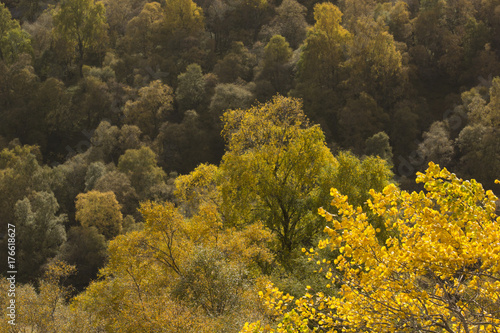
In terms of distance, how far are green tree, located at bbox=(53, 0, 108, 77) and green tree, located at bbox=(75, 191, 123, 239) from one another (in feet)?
112

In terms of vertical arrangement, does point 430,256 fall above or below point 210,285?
above

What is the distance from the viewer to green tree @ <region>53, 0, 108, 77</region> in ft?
221

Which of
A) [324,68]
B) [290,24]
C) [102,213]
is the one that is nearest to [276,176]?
[102,213]

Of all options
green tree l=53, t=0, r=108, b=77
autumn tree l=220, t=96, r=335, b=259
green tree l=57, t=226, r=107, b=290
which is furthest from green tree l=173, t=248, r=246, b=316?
green tree l=53, t=0, r=108, b=77

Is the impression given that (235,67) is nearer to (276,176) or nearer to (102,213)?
(102,213)

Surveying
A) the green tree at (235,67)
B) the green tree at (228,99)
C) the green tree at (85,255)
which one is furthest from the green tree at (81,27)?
the green tree at (85,255)

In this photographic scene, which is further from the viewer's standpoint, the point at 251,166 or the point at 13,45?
the point at 13,45

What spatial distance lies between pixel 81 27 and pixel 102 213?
4171 centimetres

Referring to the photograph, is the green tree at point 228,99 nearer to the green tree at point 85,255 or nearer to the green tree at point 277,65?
the green tree at point 277,65

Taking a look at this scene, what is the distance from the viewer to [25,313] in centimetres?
1667

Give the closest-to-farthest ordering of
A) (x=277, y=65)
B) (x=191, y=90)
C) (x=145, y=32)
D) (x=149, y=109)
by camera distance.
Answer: (x=277, y=65), (x=191, y=90), (x=149, y=109), (x=145, y=32)

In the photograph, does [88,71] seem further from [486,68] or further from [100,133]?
[486,68]

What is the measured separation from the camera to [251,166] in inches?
786

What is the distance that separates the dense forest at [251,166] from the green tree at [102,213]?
0.63 feet
